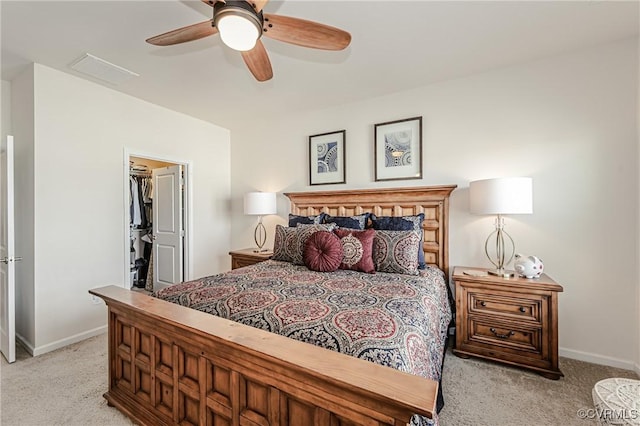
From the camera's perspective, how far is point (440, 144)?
296 cm

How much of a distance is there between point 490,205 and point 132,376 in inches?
111

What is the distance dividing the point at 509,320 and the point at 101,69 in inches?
164

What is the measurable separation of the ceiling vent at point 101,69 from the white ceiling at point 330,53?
0.06 m

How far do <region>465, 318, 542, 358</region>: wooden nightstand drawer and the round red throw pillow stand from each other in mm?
1260

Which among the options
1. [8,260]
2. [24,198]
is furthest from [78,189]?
[8,260]

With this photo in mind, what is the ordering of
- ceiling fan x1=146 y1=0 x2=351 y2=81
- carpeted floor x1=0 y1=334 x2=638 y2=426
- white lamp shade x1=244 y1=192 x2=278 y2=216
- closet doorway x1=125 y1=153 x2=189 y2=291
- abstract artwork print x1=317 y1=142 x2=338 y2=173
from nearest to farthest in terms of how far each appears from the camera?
ceiling fan x1=146 y1=0 x2=351 y2=81, carpeted floor x1=0 y1=334 x2=638 y2=426, abstract artwork print x1=317 y1=142 x2=338 y2=173, white lamp shade x1=244 y1=192 x2=278 y2=216, closet doorway x1=125 y1=153 x2=189 y2=291

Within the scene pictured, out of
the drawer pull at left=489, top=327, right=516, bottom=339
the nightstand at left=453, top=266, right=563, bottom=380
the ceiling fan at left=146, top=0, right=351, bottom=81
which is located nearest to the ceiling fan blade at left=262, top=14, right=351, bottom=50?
the ceiling fan at left=146, top=0, right=351, bottom=81

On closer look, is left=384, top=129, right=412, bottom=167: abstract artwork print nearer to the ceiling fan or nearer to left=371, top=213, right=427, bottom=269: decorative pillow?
left=371, top=213, right=427, bottom=269: decorative pillow

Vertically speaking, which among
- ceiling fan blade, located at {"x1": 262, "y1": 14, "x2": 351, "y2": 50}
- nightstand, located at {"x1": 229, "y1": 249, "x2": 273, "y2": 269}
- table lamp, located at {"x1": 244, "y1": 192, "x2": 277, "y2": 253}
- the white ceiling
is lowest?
nightstand, located at {"x1": 229, "y1": 249, "x2": 273, "y2": 269}

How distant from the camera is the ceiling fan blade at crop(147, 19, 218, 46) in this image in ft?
5.08

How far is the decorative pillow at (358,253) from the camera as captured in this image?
2367 millimetres

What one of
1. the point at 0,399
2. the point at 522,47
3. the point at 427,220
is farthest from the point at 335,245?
the point at 0,399

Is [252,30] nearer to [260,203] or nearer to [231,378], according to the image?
[231,378]

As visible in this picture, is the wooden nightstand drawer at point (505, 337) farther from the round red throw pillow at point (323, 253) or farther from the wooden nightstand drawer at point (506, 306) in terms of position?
the round red throw pillow at point (323, 253)
